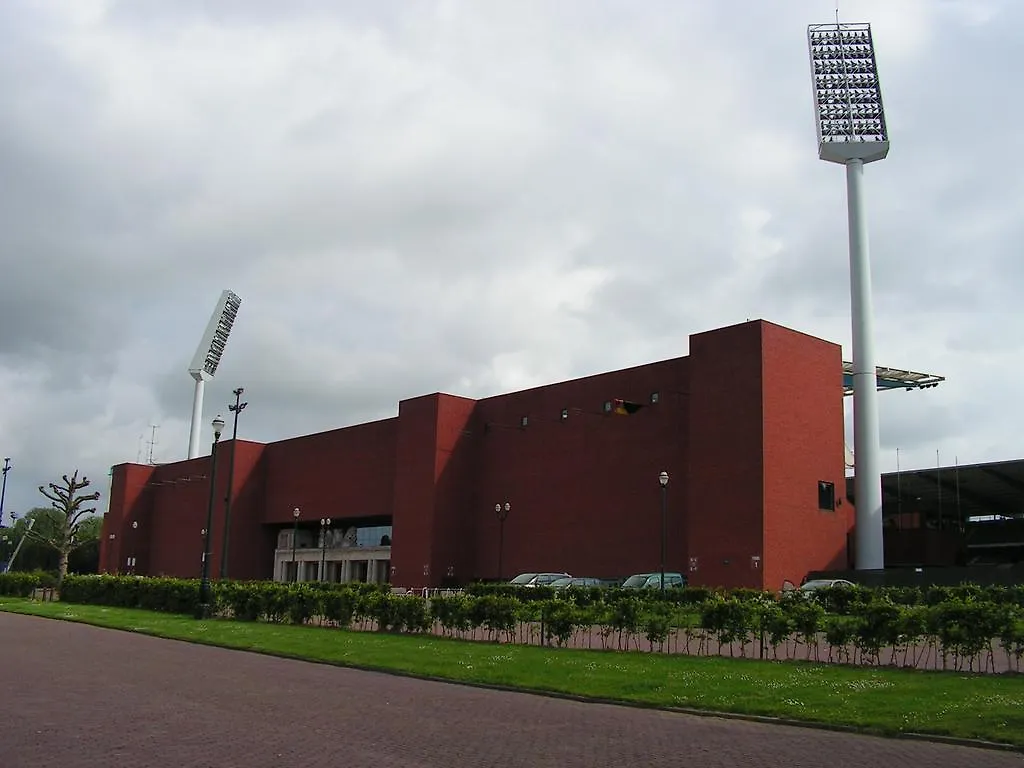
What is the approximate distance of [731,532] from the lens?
40656 mm

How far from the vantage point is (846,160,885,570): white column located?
43.1 m

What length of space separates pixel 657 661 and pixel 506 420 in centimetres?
3991

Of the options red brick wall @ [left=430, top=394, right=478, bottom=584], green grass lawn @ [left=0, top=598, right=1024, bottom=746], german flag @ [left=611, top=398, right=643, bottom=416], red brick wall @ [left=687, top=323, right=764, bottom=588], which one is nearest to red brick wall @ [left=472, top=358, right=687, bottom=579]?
german flag @ [left=611, top=398, right=643, bottom=416]

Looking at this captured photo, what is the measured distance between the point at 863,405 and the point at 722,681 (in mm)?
33356

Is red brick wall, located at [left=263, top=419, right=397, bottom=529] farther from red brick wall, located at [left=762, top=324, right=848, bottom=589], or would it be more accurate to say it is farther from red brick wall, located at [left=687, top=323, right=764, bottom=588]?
red brick wall, located at [left=762, top=324, right=848, bottom=589]

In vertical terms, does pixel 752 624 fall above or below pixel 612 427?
below

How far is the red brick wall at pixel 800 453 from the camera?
40.4m

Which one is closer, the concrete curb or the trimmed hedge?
the concrete curb

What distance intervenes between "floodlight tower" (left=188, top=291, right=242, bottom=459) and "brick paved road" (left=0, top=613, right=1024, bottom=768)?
3482 inches

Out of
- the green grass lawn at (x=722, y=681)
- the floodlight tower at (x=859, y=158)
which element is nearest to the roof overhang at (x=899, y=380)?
the floodlight tower at (x=859, y=158)

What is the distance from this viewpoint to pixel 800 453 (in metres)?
42.2

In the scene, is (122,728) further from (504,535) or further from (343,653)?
(504,535)

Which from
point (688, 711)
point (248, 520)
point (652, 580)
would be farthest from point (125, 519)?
point (688, 711)

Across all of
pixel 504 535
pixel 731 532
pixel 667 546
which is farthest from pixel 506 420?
pixel 731 532
